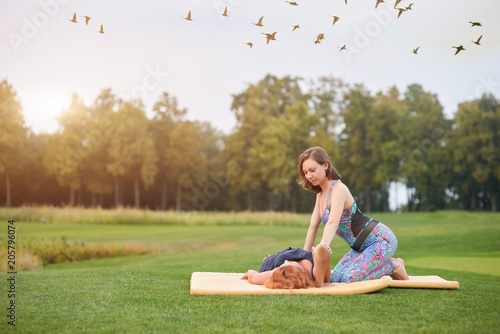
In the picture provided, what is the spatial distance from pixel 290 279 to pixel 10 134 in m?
25.4

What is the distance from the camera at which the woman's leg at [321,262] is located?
4.67 metres

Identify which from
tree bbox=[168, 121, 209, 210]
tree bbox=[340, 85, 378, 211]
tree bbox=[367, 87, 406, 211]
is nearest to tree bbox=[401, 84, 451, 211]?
tree bbox=[367, 87, 406, 211]

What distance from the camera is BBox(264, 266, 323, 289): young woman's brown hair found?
195 inches

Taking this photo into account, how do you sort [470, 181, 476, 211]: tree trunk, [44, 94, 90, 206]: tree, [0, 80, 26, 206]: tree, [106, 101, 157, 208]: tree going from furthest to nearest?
[470, 181, 476, 211]: tree trunk, [106, 101, 157, 208]: tree, [44, 94, 90, 206]: tree, [0, 80, 26, 206]: tree

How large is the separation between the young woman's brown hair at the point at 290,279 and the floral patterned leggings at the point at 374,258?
20.6 inches

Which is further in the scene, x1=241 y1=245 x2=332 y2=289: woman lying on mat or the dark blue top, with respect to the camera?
the dark blue top

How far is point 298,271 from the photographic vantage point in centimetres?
502

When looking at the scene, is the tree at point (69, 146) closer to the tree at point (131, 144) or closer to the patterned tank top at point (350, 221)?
the tree at point (131, 144)

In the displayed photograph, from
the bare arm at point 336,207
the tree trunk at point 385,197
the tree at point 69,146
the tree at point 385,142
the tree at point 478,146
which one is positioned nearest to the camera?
the bare arm at point 336,207

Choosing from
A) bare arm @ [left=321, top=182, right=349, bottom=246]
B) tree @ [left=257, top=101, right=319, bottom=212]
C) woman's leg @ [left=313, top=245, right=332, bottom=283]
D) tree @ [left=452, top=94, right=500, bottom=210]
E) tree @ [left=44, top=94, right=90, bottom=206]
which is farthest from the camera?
tree @ [left=452, top=94, right=500, bottom=210]

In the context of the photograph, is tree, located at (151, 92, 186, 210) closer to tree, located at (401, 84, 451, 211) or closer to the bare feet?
tree, located at (401, 84, 451, 211)

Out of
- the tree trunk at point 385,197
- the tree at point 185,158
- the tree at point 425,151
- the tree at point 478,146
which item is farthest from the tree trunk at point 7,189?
the tree at point 478,146

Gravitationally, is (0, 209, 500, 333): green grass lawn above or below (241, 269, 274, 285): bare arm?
below

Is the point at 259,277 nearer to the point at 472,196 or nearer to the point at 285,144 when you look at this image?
the point at 285,144
